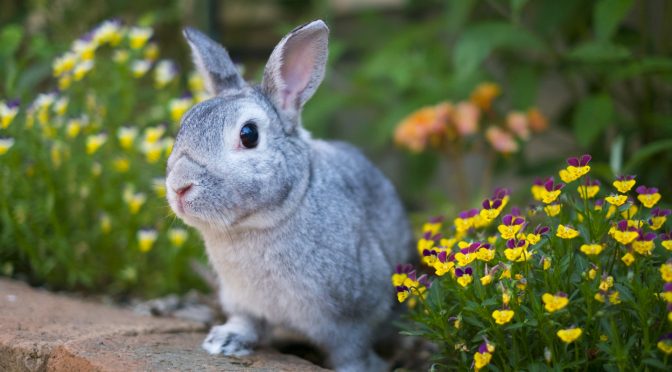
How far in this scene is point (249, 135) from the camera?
9.62 feet

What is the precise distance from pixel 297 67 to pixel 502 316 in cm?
142

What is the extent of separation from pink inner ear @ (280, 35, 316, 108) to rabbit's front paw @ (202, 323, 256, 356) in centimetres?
101

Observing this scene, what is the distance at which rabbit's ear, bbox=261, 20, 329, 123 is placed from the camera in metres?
3.09

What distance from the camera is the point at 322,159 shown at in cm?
334

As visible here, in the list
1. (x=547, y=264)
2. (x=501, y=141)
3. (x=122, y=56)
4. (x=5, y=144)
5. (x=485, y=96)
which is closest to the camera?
(x=547, y=264)

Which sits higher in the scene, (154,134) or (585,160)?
(585,160)

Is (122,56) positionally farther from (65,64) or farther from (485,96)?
(485,96)

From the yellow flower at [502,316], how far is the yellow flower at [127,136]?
7.61 feet

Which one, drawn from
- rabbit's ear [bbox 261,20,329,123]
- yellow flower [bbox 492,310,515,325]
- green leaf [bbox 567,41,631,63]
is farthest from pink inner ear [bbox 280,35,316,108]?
green leaf [bbox 567,41,631,63]

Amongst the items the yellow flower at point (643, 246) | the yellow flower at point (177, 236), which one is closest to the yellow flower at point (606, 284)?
the yellow flower at point (643, 246)

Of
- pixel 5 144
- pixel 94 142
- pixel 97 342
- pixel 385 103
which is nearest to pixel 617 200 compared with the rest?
pixel 97 342

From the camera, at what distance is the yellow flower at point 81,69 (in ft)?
12.9

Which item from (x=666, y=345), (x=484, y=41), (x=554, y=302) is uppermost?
(x=484, y=41)

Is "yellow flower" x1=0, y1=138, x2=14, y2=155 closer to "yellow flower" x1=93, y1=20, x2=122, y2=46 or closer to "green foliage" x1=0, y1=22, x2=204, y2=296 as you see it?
"green foliage" x1=0, y1=22, x2=204, y2=296
